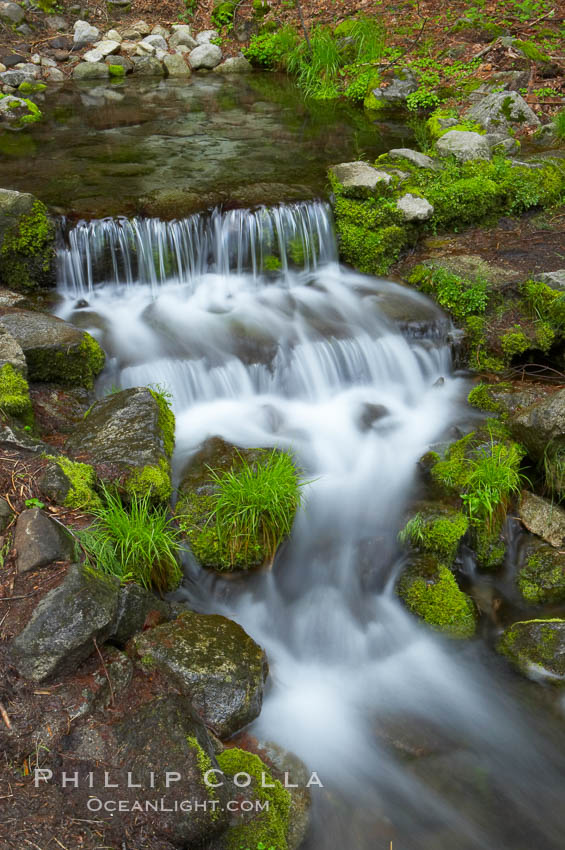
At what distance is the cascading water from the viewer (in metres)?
3.48

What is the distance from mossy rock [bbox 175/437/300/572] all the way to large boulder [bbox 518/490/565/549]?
1962mm

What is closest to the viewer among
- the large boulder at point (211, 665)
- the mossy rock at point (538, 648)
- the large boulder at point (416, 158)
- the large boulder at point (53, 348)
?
the large boulder at point (211, 665)

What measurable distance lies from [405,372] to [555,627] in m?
3.02

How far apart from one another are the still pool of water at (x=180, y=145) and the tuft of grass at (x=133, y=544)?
4387 millimetres

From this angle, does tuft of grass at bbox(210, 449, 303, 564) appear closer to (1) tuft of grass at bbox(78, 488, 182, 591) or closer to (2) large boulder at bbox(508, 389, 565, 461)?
(1) tuft of grass at bbox(78, 488, 182, 591)

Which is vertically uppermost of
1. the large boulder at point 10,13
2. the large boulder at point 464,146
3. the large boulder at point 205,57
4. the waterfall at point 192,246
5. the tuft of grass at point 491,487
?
the large boulder at point 10,13

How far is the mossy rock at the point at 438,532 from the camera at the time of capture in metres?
4.58

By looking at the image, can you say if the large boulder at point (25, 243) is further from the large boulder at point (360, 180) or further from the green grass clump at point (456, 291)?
the green grass clump at point (456, 291)

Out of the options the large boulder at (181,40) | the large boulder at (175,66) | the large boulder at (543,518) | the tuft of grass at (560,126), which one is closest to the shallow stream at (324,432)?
the large boulder at (543,518)

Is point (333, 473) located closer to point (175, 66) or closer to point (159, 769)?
point (159, 769)

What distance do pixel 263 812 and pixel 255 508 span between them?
1.85 m

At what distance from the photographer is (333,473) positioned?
17.7ft

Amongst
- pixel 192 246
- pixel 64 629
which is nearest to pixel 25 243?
pixel 192 246

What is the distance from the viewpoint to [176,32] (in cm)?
1455
